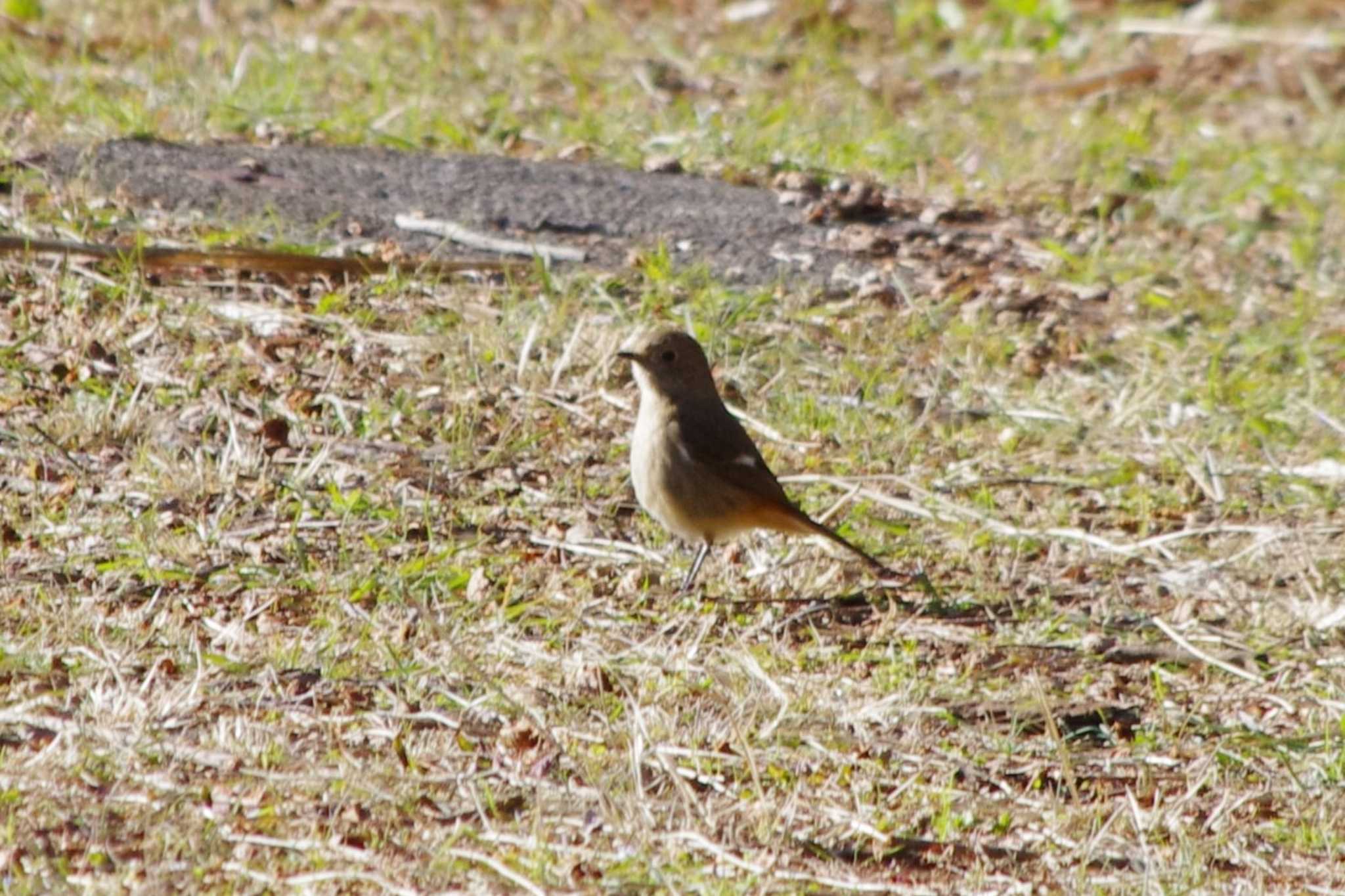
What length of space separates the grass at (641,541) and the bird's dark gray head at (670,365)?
44 centimetres

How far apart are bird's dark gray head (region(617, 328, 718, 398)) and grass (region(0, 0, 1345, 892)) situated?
0.44 metres

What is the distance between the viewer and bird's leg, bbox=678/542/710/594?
17.8 feet

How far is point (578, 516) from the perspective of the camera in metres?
5.85

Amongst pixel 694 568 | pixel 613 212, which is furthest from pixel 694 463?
pixel 613 212

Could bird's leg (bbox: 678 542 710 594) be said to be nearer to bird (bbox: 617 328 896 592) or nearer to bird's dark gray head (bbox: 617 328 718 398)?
bird (bbox: 617 328 896 592)

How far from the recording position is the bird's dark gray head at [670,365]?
570 centimetres

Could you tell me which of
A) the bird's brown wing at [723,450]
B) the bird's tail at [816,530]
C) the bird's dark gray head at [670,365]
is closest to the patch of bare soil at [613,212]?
the bird's dark gray head at [670,365]

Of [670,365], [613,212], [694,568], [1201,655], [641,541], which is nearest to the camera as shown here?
[1201,655]

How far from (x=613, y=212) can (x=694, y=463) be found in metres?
2.55

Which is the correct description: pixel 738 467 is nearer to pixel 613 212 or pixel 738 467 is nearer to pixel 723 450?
pixel 723 450

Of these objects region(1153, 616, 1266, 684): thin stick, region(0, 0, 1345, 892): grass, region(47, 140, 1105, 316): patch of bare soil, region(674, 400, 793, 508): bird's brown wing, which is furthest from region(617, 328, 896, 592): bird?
region(47, 140, 1105, 316): patch of bare soil

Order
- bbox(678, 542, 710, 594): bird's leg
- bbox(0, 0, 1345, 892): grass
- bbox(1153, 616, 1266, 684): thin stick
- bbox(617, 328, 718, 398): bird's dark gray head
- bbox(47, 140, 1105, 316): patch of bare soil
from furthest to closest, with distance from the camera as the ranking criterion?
bbox(47, 140, 1105, 316): patch of bare soil, bbox(617, 328, 718, 398): bird's dark gray head, bbox(678, 542, 710, 594): bird's leg, bbox(1153, 616, 1266, 684): thin stick, bbox(0, 0, 1345, 892): grass

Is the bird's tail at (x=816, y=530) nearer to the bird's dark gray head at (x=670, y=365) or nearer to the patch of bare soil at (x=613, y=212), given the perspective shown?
the bird's dark gray head at (x=670, y=365)

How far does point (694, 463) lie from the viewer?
18.0 ft
